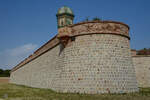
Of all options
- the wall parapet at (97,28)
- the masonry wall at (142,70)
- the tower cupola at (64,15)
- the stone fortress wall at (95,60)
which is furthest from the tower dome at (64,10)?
the masonry wall at (142,70)

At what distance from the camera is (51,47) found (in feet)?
60.6

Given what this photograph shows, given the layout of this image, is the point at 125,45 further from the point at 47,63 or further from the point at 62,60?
the point at 47,63

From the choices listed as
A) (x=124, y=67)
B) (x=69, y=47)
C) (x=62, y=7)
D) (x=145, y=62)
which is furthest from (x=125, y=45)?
(x=145, y=62)

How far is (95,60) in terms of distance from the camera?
42.7 feet

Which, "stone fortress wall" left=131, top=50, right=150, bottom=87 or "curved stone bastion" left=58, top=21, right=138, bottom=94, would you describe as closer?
"curved stone bastion" left=58, top=21, right=138, bottom=94

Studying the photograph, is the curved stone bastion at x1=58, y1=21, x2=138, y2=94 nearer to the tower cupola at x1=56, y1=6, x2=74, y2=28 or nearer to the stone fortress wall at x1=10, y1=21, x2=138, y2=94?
the stone fortress wall at x1=10, y1=21, x2=138, y2=94

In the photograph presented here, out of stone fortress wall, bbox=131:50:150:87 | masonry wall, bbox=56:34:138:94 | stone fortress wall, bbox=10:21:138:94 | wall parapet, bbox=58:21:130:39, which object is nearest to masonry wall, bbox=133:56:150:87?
stone fortress wall, bbox=131:50:150:87

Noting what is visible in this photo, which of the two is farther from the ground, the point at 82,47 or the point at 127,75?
the point at 82,47

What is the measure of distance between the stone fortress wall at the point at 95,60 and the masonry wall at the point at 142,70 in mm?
8684

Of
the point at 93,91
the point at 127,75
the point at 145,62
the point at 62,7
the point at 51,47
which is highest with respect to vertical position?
the point at 62,7

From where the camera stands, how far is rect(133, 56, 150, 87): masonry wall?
21.7m

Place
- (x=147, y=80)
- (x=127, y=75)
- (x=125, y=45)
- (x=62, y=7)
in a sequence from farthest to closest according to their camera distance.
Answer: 1. (x=147, y=80)
2. (x=62, y=7)
3. (x=125, y=45)
4. (x=127, y=75)

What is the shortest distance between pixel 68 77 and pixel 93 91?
2502 millimetres

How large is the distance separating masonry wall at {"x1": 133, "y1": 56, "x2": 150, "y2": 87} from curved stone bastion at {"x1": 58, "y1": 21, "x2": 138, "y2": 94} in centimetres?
893
